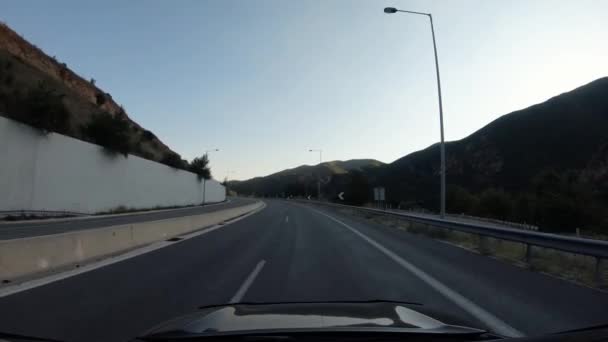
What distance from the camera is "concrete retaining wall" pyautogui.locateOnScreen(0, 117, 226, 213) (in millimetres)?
27109

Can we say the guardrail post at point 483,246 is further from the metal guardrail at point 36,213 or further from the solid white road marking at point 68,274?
the metal guardrail at point 36,213

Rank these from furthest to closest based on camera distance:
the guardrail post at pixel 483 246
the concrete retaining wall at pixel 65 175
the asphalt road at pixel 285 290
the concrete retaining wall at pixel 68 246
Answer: the concrete retaining wall at pixel 65 175 < the guardrail post at pixel 483 246 < the concrete retaining wall at pixel 68 246 < the asphalt road at pixel 285 290

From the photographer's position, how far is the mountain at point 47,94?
31.2m

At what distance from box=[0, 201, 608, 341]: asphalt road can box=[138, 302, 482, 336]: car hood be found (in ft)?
1.55

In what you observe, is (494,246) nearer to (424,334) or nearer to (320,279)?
(320,279)

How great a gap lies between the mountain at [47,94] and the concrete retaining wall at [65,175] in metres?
1.71

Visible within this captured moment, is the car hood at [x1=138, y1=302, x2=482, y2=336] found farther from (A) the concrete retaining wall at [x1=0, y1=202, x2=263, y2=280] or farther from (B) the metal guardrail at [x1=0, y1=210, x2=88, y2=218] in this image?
(B) the metal guardrail at [x1=0, y1=210, x2=88, y2=218]

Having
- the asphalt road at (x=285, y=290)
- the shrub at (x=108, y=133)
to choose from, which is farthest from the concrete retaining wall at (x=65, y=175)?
the asphalt road at (x=285, y=290)

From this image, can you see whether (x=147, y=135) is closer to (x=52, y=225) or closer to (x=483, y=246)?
(x=52, y=225)

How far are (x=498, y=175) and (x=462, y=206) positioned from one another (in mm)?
23814

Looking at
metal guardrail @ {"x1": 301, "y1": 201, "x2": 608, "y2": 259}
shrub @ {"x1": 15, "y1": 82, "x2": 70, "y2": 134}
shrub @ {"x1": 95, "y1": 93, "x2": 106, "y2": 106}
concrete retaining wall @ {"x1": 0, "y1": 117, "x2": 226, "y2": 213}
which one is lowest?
metal guardrail @ {"x1": 301, "y1": 201, "x2": 608, "y2": 259}

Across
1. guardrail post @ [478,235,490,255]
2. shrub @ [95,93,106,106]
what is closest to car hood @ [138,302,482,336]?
guardrail post @ [478,235,490,255]

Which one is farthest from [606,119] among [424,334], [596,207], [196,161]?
[424,334]

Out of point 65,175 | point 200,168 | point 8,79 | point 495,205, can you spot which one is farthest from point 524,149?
point 8,79
